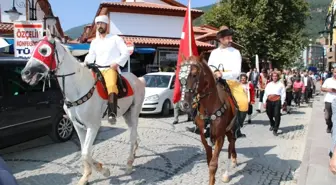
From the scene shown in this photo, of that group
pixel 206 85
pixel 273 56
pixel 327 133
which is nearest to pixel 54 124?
pixel 206 85

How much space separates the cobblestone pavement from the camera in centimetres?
571

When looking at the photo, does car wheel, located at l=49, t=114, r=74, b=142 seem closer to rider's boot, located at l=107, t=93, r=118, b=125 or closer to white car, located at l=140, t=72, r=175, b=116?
rider's boot, located at l=107, t=93, r=118, b=125

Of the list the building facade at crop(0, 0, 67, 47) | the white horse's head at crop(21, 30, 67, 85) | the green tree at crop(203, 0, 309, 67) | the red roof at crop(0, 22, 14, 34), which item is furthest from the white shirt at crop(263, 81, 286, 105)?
the green tree at crop(203, 0, 309, 67)

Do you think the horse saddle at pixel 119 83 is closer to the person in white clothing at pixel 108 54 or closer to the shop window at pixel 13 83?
the person in white clothing at pixel 108 54

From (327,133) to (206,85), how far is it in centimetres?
658

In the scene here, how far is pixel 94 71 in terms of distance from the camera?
5.48 metres

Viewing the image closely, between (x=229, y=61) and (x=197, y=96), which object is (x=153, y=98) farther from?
(x=197, y=96)

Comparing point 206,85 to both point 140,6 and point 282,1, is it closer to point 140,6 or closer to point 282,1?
point 140,6

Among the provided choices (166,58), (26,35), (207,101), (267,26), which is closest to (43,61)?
(207,101)

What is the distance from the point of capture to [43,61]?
15.3 ft

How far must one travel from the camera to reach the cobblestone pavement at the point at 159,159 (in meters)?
5.71

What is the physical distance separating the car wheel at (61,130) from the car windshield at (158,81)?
5.88m

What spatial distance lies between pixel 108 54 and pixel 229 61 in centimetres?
205

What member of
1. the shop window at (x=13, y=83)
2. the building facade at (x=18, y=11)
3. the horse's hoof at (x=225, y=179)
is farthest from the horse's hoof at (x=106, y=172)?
the building facade at (x=18, y=11)
